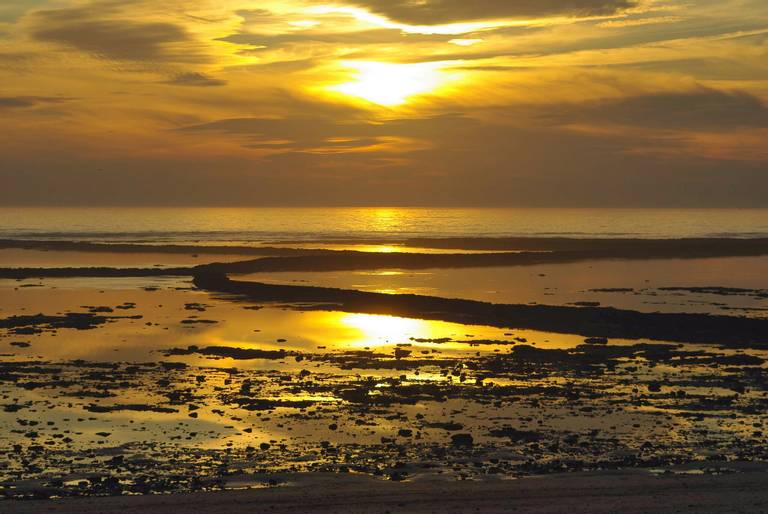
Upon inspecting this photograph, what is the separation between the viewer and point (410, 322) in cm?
4147

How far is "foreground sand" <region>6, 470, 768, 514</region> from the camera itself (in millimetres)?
14758

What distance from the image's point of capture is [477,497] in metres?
15.4

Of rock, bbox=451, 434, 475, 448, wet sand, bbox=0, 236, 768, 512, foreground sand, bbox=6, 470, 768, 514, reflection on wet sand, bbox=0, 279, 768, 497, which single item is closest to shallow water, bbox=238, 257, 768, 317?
wet sand, bbox=0, 236, 768, 512

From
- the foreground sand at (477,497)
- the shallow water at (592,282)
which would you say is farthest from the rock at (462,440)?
the shallow water at (592,282)

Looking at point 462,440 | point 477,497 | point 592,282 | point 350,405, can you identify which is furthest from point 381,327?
point 592,282

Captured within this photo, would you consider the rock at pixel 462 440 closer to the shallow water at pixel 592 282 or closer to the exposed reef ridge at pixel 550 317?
the exposed reef ridge at pixel 550 317

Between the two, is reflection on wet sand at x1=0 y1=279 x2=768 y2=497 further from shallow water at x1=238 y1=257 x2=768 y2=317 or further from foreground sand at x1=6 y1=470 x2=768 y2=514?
shallow water at x1=238 y1=257 x2=768 y2=317

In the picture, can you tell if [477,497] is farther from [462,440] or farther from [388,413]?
[388,413]

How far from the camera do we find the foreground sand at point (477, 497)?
14758 millimetres

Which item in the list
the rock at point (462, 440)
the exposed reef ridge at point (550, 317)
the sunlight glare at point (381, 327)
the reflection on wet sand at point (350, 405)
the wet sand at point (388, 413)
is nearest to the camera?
the wet sand at point (388, 413)

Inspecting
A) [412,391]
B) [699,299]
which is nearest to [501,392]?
[412,391]

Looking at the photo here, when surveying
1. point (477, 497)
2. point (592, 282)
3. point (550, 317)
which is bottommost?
point (592, 282)

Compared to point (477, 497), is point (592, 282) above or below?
below

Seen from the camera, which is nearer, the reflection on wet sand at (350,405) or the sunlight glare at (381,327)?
the reflection on wet sand at (350,405)
